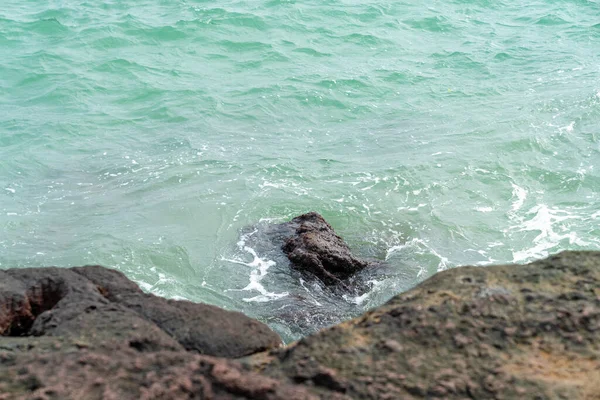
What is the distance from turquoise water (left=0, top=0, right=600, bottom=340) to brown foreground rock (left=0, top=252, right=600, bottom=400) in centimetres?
430

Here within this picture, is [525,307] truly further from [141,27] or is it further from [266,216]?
[141,27]

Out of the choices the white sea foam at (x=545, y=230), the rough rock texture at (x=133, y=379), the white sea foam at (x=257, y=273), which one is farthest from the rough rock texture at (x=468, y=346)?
the white sea foam at (x=545, y=230)

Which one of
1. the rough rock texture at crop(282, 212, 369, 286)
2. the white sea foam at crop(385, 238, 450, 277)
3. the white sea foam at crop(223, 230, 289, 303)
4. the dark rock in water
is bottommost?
the white sea foam at crop(385, 238, 450, 277)

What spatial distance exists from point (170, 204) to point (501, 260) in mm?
5791

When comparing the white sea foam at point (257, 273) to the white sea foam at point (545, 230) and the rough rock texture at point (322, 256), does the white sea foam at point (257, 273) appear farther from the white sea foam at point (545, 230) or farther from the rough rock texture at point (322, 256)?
the white sea foam at point (545, 230)

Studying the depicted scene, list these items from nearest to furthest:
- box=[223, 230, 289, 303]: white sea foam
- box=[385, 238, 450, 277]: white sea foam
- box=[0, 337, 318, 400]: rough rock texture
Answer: box=[0, 337, 318, 400]: rough rock texture < box=[223, 230, 289, 303]: white sea foam < box=[385, 238, 450, 277]: white sea foam

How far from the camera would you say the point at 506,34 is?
23.1 m

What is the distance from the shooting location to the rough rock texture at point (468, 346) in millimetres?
3330

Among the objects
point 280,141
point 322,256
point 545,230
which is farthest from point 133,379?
point 280,141

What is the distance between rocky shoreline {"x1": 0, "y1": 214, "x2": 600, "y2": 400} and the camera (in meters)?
3.23

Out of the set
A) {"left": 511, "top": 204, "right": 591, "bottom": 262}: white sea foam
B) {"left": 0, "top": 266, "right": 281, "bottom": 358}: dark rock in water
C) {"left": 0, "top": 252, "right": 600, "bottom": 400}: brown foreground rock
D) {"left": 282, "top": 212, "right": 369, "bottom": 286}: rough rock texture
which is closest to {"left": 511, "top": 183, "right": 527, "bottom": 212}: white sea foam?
{"left": 511, "top": 204, "right": 591, "bottom": 262}: white sea foam

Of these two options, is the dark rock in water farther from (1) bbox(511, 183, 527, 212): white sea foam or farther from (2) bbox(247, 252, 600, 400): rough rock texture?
(1) bbox(511, 183, 527, 212): white sea foam

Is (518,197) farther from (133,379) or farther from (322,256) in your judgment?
(133,379)

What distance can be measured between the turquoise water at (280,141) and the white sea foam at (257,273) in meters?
0.03
